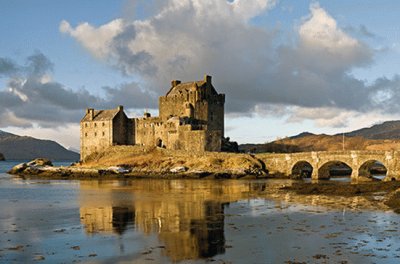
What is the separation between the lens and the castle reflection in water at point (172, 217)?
16.5m

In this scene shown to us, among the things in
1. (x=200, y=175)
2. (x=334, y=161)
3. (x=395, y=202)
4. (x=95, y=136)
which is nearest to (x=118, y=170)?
(x=200, y=175)

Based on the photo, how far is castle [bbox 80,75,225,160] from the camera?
214 feet

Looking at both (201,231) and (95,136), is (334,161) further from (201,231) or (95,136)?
(95,136)

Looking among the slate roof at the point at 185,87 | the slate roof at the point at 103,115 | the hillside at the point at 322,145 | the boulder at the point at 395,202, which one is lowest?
the boulder at the point at 395,202

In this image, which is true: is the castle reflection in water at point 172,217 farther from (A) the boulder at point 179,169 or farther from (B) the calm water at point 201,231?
(A) the boulder at point 179,169

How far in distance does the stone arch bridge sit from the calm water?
62.3 ft

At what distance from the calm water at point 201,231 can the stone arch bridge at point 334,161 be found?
19.0 meters

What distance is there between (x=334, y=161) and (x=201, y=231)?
36.0 m

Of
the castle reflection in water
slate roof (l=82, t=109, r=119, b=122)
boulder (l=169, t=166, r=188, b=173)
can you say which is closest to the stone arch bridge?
boulder (l=169, t=166, r=188, b=173)

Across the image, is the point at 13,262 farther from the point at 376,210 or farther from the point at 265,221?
the point at 376,210

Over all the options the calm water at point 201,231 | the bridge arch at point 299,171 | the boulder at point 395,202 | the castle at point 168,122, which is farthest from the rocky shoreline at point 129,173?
the boulder at point 395,202

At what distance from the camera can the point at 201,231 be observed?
18.9 meters

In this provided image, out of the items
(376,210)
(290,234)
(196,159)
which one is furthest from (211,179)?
(290,234)

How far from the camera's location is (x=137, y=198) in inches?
1264
